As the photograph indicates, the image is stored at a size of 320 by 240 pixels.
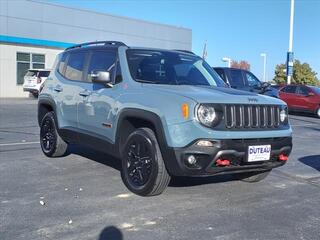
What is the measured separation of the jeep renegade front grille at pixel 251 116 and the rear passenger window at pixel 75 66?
2936mm

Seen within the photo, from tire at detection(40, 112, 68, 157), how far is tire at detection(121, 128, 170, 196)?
2316mm

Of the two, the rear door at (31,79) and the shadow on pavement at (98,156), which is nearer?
the shadow on pavement at (98,156)

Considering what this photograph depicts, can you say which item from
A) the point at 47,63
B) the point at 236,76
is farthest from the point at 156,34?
the point at 236,76

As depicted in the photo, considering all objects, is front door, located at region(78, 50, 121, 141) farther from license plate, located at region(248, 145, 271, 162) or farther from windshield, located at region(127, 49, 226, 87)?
license plate, located at region(248, 145, 271, 162)

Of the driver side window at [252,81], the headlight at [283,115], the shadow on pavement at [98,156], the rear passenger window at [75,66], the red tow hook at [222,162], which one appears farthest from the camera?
the driver side window at [252,81]

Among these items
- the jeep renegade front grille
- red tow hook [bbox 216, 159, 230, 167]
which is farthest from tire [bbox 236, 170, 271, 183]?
red tow hook [bbox 216, 159, 230, 167]

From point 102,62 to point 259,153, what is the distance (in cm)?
277

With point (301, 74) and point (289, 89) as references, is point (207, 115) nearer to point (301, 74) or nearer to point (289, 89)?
point (289, 89)

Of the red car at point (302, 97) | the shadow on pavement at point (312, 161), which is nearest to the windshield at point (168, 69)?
the shadow on pavement at point (312, 161)

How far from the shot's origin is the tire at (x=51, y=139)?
8211mm

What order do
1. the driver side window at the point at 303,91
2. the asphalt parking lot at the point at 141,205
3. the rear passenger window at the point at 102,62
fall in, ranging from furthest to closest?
1. the driver side window at the point at 303,91
2. the rear passenger window at the point at 102,62
3. the asphalt parking lot at the point at 141,205

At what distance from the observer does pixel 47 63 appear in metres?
33.6

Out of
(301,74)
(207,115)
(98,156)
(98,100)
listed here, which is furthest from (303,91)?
(301,74)

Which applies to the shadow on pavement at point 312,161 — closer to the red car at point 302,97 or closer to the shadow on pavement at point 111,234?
the shadow on pavement at point 111,234
